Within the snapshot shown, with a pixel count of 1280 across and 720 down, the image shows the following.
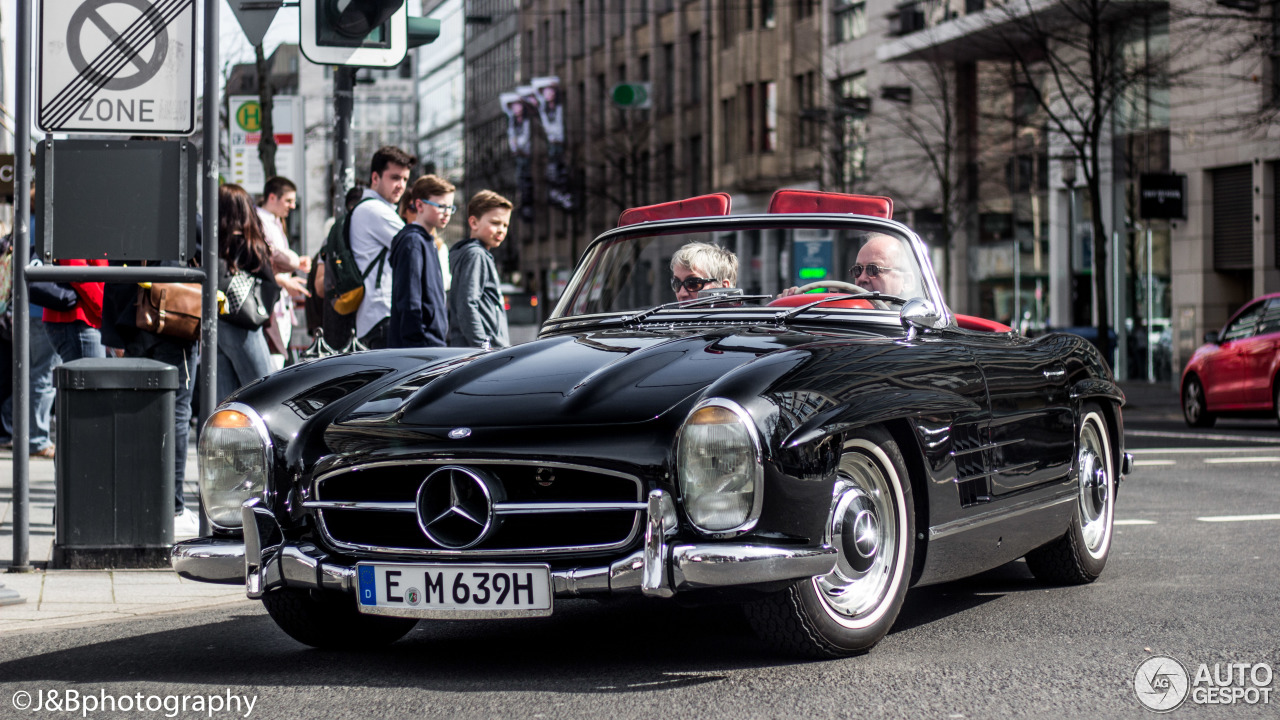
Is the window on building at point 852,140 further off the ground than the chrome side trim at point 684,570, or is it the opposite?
the window on building at point 852,140

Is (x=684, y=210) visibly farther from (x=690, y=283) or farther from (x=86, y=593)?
(x=86, y=593)

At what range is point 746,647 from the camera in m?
5.04

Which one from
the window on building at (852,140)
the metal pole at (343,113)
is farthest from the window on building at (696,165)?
the metal pole at (343,113)

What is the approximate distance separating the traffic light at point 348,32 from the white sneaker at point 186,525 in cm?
241

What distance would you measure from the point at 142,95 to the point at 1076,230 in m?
28.7

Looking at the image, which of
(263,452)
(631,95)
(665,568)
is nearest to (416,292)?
(263,452)

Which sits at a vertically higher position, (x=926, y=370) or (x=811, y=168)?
(x=811, y=168)

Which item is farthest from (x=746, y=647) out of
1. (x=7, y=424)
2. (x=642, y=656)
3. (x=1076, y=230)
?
(x=1076, y=230)

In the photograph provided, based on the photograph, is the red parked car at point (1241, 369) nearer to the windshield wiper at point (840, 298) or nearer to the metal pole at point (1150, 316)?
the metal pole at point (1150, 316)

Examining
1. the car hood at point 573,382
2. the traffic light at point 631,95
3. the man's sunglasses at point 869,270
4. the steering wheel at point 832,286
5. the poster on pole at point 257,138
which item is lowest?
the car hood at point 573,382

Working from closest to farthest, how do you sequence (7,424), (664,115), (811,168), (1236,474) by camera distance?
(1236,474) < (7,424) < (811,168) < (664,115)

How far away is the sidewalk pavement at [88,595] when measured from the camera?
6.11 m

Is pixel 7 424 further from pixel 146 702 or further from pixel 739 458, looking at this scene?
pixel 739 458

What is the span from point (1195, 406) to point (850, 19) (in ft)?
85.2
